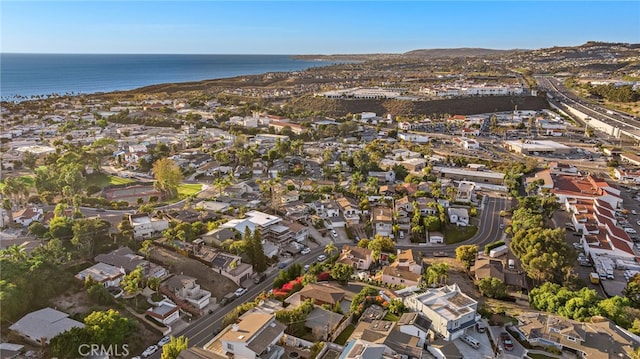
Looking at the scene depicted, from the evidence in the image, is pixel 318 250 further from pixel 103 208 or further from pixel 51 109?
pixel 51 109

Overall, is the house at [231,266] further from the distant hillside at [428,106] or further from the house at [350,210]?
the distant hillside at [428,106]

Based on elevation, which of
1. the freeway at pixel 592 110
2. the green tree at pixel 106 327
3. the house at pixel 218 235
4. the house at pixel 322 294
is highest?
the freeway at pixel 592 110

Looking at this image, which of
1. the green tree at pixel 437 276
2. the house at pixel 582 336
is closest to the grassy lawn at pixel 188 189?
the green tree at pixel 437 276

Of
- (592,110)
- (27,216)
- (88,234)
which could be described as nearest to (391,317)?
(88,234)

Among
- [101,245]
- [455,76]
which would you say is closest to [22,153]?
[101,245]

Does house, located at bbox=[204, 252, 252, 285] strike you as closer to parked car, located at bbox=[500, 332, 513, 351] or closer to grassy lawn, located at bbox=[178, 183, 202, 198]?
parked car, located at bbox=[500, 332, 513, 351]
